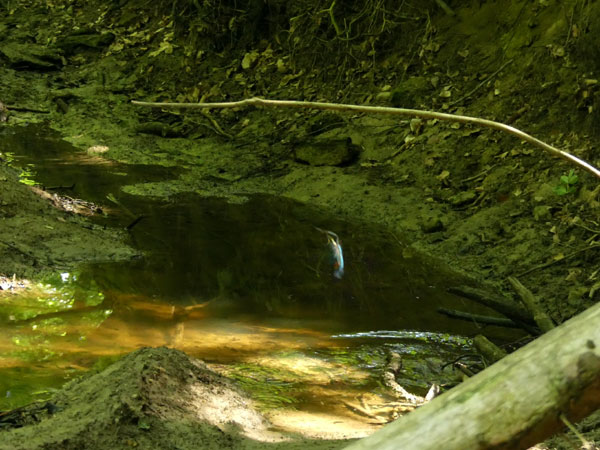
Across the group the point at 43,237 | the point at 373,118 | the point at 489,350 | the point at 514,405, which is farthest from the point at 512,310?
the point at 373,118

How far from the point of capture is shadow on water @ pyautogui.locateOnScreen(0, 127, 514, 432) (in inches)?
163

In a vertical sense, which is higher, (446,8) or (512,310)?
(446,8)

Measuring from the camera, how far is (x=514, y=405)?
1558 mm

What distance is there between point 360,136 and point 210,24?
376 cm

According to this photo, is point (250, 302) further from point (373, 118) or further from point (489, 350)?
point (373, 118)

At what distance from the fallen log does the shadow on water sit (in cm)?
212

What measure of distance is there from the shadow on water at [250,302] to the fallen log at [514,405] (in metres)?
2.12

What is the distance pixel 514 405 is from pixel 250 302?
144 inches

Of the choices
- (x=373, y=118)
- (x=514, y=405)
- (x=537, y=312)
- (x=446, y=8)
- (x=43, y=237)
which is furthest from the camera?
(x=446, y=8)

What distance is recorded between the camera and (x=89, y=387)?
3.27 metres

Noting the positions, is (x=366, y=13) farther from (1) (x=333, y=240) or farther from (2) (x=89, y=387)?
(2) (x=89, y=387)

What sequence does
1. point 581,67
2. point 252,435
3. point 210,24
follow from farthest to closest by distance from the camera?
point 210,24
point 581,67
point 252,435

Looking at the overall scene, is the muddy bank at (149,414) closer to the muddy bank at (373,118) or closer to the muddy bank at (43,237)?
the muddy bank at (43,237)

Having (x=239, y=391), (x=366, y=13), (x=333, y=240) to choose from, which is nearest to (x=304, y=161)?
(x=333, y=240)
